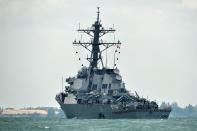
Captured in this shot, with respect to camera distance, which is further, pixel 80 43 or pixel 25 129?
pixel 80 43

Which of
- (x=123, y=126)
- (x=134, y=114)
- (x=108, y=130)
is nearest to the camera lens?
(x=108, y=130)

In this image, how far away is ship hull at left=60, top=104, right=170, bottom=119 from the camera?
5763 inches

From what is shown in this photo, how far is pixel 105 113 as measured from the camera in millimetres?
147000

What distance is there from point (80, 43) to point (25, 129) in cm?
4784

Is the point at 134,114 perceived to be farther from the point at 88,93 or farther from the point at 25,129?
the point at 25,129

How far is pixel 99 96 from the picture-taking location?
150750 mm

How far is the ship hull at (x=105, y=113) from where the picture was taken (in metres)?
146

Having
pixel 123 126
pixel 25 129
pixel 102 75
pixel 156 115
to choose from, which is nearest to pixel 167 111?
pixel 156 115

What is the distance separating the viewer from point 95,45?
156125 millimetres

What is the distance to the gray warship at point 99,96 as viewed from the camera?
147 meters

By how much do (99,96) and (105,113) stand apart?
460 cm

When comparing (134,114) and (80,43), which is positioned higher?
(80,43)

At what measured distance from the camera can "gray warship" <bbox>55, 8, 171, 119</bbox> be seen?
5792 inches

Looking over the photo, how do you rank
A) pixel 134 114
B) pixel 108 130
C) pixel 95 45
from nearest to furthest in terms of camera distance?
pixel 108 130 → pixel 134 114 → pixel 95 45
